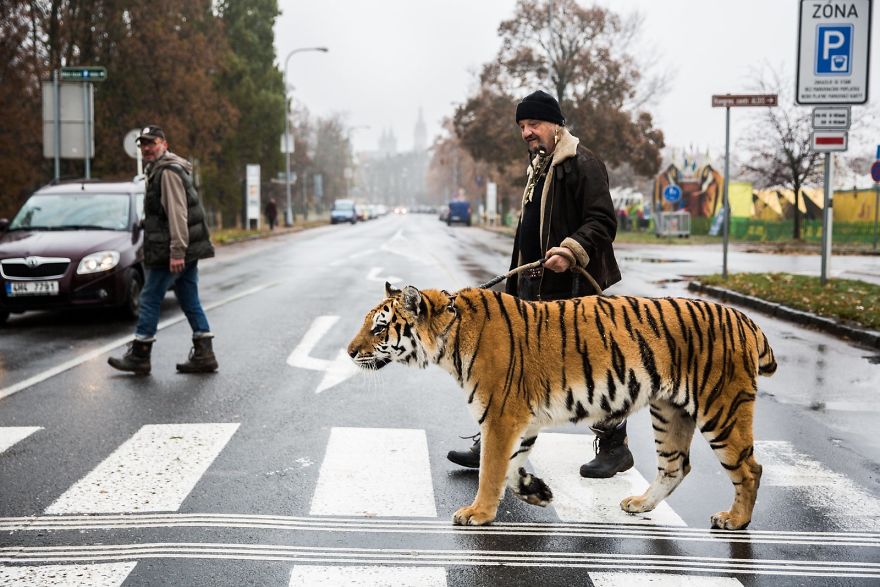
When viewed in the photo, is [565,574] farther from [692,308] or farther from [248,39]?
[248,39]

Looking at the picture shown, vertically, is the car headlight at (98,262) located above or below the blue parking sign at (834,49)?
below

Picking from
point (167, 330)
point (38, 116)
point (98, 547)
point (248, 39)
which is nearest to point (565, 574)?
point (98, 547)

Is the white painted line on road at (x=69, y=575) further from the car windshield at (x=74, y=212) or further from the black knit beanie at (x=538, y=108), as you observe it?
the car windshield at (x=74, y=212)

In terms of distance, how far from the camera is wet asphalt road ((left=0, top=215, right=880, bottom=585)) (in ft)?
13.1

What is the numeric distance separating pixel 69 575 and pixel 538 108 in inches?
130

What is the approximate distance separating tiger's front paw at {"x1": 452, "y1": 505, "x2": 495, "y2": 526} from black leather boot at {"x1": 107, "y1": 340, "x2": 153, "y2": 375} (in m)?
4.80

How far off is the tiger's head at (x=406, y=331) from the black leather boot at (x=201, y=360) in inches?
172

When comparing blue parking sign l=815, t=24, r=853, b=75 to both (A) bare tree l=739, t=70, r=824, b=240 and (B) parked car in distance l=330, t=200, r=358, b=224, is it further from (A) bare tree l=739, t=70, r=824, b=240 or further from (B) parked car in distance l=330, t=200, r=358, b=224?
(B) parked car in distance l=330, t=200, r=358, b=224

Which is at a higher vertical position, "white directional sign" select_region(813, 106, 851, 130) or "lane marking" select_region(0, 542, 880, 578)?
"white directional sign" select_region(813, 106, 851, 130)

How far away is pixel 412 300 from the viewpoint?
14.1ft

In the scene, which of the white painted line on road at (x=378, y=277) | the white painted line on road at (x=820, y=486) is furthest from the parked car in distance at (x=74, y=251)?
the white painted line on road at (x=820, y=486)

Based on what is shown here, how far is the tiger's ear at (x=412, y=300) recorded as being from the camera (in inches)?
168

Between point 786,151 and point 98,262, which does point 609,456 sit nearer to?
point 98,262

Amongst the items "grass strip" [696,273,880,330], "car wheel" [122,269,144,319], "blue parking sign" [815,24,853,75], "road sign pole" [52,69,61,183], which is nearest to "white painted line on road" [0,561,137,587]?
"car wheel" [122,269,144,319]
